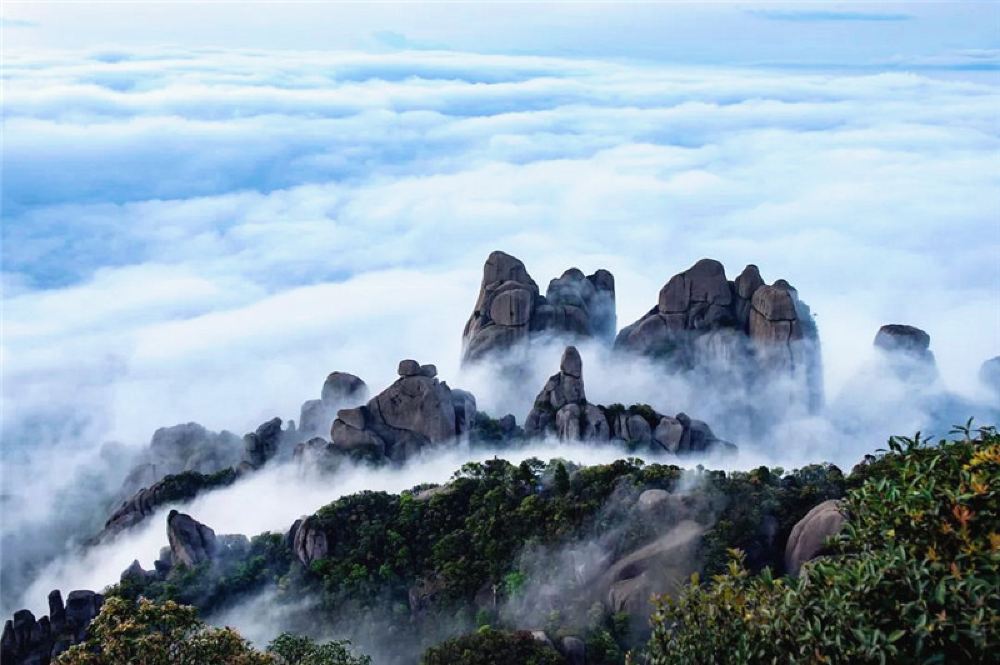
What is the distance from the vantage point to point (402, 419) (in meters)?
59.8

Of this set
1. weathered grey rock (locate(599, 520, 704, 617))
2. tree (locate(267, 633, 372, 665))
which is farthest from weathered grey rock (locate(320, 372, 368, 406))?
tree (locate(267, 633, 372, 665))

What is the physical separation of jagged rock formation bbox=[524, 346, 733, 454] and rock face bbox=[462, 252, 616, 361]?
32.8 feet

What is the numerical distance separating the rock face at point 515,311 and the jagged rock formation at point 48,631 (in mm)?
35234

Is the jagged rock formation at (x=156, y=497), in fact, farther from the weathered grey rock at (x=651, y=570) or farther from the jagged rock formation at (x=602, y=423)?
the weathered grey rock at (x=651, y=570)

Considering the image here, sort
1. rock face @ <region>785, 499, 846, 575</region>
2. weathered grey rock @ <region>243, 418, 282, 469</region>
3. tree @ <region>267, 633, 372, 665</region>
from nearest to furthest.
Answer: tree @ <region>267, 633, 372, 665</region> < rock face @ <region>785, 499, 846, 575</region> < weathered grey rock @ <region>243, 418, 282, 469</region>

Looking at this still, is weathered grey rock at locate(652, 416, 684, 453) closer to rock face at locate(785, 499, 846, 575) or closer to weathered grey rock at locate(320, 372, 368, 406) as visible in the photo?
rock face at locate(785, 499, 846, 575)

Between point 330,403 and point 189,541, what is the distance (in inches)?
815

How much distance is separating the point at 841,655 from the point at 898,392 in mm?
66252

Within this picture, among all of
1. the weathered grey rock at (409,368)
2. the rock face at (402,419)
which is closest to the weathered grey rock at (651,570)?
the rock face at (402,419)

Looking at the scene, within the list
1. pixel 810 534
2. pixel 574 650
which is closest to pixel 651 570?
pixel 574 650

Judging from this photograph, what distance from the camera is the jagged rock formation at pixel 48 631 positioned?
4041 cm

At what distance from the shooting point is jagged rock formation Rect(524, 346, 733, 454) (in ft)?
189

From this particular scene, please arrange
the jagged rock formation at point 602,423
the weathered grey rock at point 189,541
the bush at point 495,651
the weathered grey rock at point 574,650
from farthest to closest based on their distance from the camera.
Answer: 1. the jagged rock formation at point 602,423
2. the weathered grey rock at point 189,541
3. the weathered grey rock at point 574,650
4. the bush at point 495,651

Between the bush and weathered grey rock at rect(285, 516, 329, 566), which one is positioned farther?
weathered grey rock at rect(285, 516, 329, 566)
